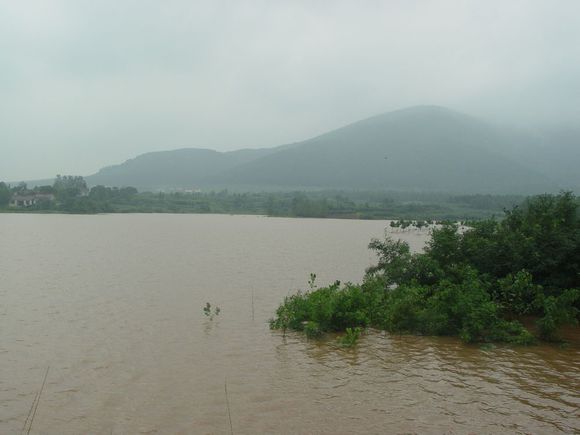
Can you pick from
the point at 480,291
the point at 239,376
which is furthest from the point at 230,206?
the point at 239,376

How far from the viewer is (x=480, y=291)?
12195 millimetres

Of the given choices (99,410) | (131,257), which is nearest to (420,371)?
(99,410)

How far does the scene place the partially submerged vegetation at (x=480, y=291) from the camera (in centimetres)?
1190

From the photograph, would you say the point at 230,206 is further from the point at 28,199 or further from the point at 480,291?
the point at 480,291

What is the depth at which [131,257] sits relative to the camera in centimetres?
3091

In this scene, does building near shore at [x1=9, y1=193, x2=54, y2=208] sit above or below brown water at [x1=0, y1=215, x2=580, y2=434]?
above

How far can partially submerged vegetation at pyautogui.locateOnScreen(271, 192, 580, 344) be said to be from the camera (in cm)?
1190

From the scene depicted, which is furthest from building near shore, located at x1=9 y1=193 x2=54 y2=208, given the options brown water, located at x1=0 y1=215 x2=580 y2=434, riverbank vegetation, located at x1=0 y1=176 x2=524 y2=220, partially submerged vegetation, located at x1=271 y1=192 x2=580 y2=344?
partially submerged vegetation, located at x1=271 y1=192 x2=580 y2=344

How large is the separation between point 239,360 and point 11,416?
448cm

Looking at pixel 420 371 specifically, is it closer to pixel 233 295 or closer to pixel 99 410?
pixel 99 410

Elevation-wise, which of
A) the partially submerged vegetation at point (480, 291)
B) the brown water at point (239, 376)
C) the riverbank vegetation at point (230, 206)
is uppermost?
the riverbank vegetation at point (230, 206)

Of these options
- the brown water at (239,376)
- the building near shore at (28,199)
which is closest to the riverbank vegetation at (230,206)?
the building near shore at (28,199)

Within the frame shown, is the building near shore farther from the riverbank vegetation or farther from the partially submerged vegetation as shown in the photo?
the partially submerged vegetation

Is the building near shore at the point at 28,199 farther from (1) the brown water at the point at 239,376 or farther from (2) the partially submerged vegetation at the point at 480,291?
(2) the partially submerged vegetation at the point at 480,291
